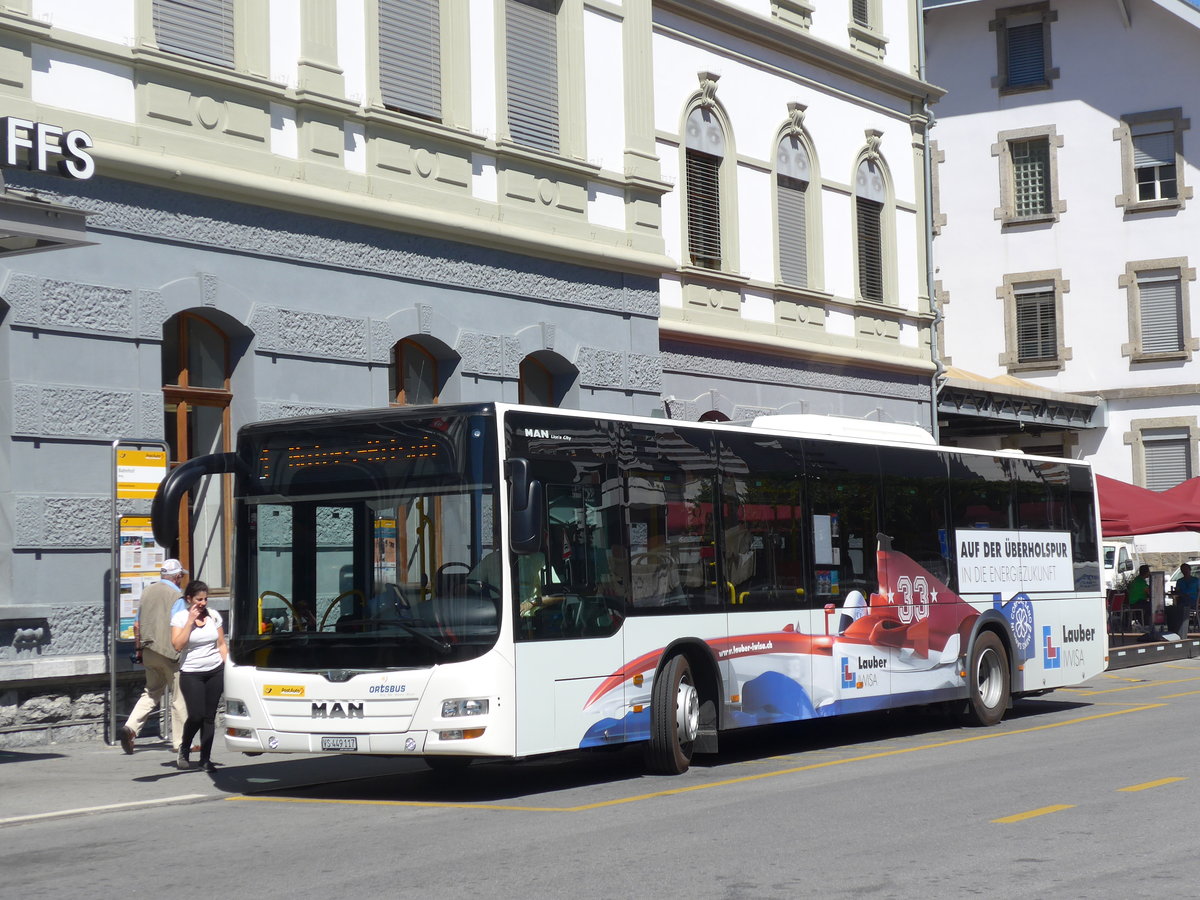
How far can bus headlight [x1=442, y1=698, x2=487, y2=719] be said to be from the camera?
11430mm

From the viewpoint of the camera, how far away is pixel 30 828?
1098 cm

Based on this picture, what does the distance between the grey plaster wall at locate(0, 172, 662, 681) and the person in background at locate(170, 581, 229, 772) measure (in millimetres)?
2140

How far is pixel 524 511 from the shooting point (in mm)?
11289

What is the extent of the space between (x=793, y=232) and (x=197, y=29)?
12.2m

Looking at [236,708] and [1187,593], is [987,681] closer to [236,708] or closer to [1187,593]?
[236,708]

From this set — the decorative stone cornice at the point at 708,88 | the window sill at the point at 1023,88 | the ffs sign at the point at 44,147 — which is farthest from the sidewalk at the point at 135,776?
the window sill at the point at 1023,88

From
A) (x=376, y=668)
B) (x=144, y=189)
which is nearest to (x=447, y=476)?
(x=376, y=668)

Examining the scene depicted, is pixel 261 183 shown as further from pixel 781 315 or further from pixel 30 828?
pixel 781 315

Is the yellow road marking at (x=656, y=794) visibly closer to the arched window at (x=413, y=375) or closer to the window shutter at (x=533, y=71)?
the arched window at (x=413, y=375)

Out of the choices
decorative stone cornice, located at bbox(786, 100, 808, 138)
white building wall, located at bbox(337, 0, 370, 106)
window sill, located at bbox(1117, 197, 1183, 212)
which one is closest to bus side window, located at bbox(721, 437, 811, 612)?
white building wall, located at bbox(337, 0, 370, 106)

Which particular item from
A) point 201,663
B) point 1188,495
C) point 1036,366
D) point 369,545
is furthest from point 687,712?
point 1036,366

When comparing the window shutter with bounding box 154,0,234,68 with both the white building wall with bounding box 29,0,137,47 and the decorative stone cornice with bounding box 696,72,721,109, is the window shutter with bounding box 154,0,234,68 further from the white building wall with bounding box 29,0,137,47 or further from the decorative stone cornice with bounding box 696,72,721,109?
the decorative stone cornice with bounding box 696,72,721,109

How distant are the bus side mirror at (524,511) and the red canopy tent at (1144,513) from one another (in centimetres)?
1913

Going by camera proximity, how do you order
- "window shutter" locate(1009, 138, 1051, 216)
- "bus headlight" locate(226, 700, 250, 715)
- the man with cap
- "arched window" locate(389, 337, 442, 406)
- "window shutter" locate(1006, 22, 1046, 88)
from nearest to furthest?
"bus headlight" locate(226, 700, 250, 715) → the man with cap → "arched window" locate(389, 337, 442, 406) → "window shutter" locate(1009, 138, 1051, 216) → "window shutter" locate(1006, 22, 1046, 88)
